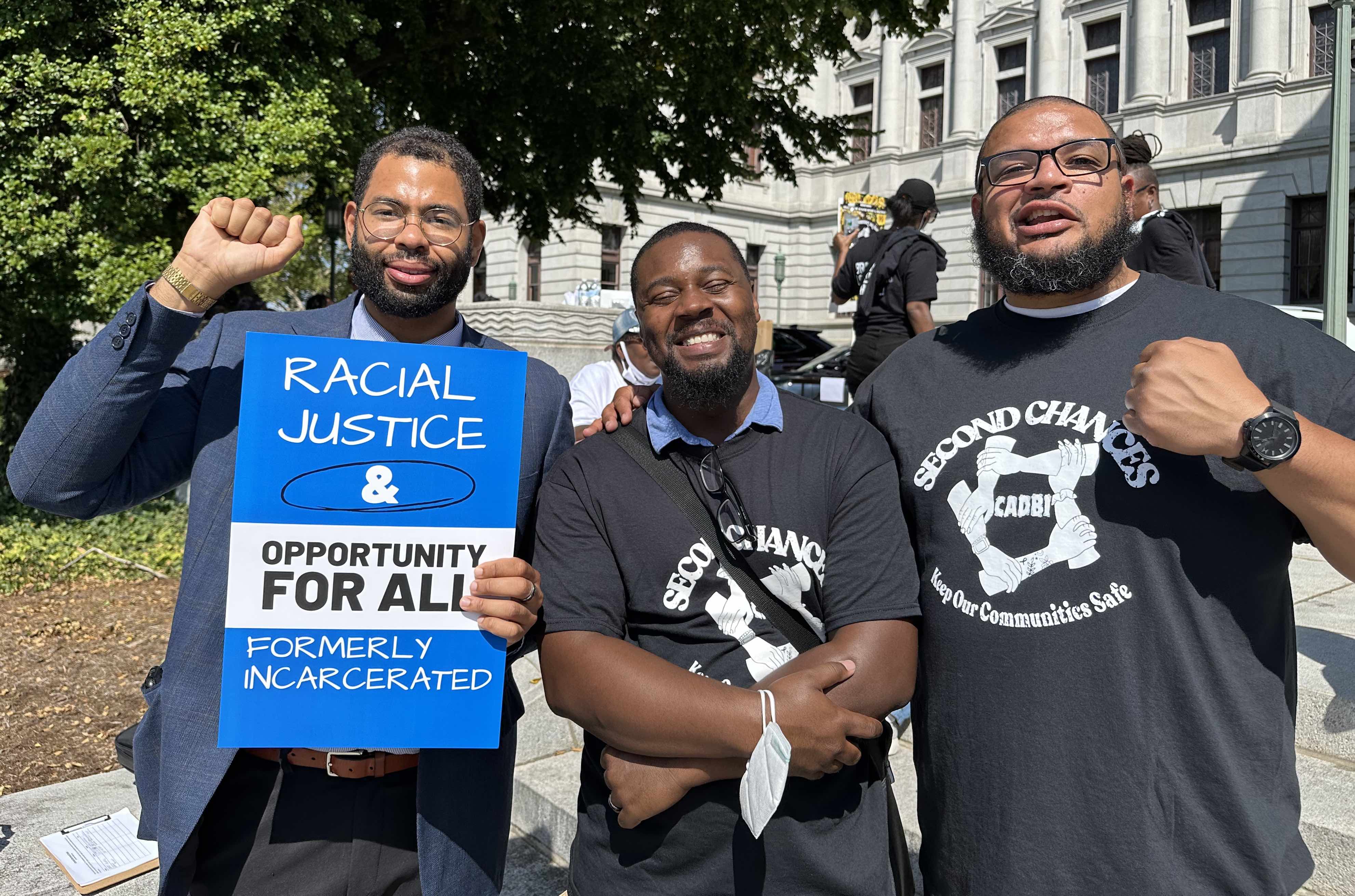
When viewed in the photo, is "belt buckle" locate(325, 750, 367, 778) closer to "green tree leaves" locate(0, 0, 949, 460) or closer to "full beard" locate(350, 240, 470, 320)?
"full beard" locate(350, 240, 470, 320)

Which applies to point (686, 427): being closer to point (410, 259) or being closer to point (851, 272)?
point (410, 259)

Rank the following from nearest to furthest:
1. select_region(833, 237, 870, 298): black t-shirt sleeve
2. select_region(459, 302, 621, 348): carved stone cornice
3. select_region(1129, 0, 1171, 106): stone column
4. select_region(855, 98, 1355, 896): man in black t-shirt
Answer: select_region(855, 98, 1355, 896): man in black t-shirt < select_region(833, 237, 870, 298): black t-shirt sleeve < select_region(459, 302, 621, 348): carved stone cornice < select_region(1129, 0, 1171, 106): stone column

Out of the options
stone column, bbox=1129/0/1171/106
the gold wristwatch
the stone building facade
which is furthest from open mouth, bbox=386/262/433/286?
stone column, bbox=1129/0/1171/106

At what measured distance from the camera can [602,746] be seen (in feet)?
7.06

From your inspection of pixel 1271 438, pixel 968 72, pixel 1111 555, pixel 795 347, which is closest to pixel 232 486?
pixel 1111 555

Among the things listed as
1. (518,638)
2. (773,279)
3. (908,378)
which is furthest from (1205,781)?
(773,279)

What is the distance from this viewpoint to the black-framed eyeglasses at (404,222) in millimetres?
2270

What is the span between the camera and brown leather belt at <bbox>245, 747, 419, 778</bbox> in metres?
2.19

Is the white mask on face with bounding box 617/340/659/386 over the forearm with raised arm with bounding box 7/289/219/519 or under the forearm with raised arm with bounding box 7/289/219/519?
over

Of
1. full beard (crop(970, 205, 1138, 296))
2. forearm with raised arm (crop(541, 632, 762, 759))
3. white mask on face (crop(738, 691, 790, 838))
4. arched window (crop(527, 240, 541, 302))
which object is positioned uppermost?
arched window (crop(527, 240, 541, 302))

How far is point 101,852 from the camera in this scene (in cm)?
371

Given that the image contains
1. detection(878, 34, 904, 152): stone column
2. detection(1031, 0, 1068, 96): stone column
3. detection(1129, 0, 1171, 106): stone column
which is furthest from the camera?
detection(878, 34, 904, 152): stone column

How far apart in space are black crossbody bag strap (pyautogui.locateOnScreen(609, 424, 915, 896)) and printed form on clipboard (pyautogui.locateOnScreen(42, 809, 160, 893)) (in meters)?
2.52

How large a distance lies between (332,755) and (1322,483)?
6.50 feet
